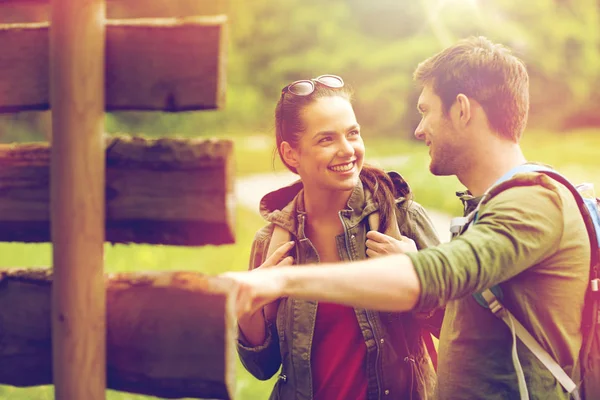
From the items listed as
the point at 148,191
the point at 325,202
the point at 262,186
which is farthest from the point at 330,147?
the point at 262,186

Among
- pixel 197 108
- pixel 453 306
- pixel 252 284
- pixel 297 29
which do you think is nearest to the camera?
pixel 197 108

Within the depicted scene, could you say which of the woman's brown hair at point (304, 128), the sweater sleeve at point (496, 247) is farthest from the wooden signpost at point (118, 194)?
the woman's brown hair at point (304, 128)

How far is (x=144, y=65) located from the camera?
1.67 metres

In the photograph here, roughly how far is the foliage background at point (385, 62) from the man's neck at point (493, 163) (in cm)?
1298

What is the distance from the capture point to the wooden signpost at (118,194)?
165 cm

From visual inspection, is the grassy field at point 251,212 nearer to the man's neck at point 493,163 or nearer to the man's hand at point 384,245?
the man's hand at point 384,245

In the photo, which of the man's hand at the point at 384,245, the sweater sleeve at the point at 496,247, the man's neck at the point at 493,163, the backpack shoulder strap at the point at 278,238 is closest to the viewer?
the sweater sleeve at the point at 496,247

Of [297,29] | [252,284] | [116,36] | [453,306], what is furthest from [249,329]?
[297,29]

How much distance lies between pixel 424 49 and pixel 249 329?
50.3 feet

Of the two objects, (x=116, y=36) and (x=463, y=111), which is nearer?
(x=116, y=36)

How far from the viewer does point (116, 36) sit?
1.69 meters

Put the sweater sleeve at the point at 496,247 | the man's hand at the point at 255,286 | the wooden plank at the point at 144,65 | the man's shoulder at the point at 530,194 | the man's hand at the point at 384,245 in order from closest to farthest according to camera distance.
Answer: the wooden plank at the point at 144,65 → the man's hand at the point at 255,286 → the sweater sleeve at the point at 496,247 → the man's shoulder at the point at 530,194 → the man's hand at the point at 384,245

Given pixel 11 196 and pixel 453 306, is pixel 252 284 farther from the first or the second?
pixel 453 306

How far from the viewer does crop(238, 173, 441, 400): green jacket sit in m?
2.60
